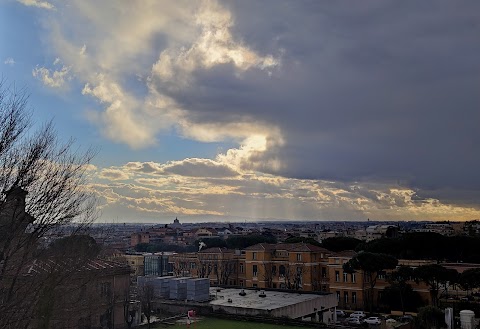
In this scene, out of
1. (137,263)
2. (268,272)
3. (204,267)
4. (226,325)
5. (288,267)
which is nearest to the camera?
(226,325)

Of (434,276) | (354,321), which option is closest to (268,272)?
(354,321)

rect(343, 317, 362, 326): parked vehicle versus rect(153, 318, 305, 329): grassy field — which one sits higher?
rect(153, 318, 305, 329): grassy field

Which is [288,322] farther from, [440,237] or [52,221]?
[440,237]

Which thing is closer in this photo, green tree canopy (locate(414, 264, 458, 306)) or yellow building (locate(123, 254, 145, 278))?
green tree canopy (locate(414, 264, 458, 306))

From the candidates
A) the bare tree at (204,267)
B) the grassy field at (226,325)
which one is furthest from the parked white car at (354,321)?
the bare tree at (204,267)

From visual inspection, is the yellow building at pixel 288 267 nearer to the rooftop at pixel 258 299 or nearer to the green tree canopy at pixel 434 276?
the rooftop at pixel 258 299

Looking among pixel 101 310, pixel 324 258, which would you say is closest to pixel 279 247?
pixel 324 258

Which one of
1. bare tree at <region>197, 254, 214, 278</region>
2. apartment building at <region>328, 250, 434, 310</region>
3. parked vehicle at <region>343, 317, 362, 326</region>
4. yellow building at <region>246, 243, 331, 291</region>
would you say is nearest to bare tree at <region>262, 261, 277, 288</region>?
yellow building at <region>246, 243, 331, 291</region>

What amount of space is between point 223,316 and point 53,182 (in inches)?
782

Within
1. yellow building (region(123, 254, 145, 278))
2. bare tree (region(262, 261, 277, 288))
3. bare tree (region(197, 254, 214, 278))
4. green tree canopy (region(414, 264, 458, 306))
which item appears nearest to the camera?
green tree canopy (region(414, 264, 458, 306))

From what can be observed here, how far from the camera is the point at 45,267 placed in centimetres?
1173

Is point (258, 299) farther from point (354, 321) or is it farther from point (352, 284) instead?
point (352, 284)

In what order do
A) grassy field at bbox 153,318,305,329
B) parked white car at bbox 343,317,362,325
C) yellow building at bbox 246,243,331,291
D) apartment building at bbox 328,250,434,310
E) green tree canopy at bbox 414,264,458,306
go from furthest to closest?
yellow building at bbox 246,243,331,291 → apartment building at bbox 328,250,434,310 → green tree canopy at bbox 414,264,458,306 → parked white car at bbox 343,317,362,325 → grassy field at bbox 153,318,305,329

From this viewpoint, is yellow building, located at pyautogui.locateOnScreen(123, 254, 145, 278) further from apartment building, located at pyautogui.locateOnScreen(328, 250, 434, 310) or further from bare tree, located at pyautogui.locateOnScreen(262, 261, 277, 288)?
apartment building, located at pyautogui.locateOnScreen(328, 250, 434, 310)
